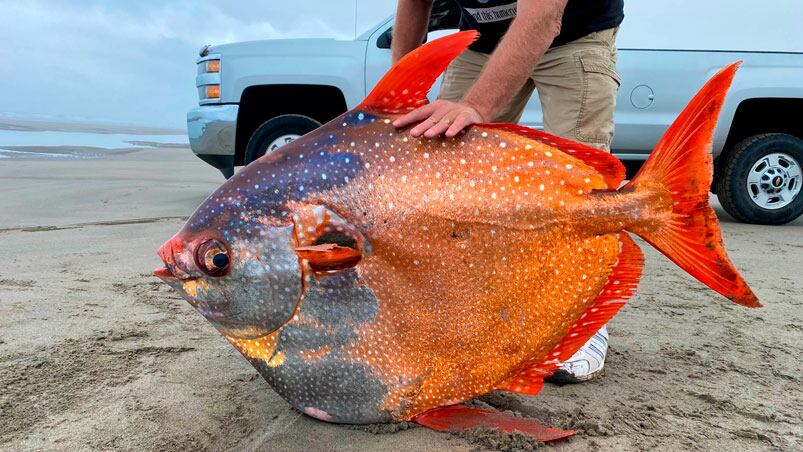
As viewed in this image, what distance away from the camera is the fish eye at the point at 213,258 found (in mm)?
1424

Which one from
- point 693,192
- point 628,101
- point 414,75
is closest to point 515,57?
point 414,75

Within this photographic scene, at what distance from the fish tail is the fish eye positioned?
3.25 ft

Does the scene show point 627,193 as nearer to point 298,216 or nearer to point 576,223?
point 576,223

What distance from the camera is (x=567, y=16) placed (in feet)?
7.32

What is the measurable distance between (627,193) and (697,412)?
31.2 inches

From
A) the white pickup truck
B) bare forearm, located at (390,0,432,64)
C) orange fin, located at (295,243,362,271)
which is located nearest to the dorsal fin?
orange fin, located at (295,243,362,271)

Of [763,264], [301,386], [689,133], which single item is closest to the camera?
[689,133]

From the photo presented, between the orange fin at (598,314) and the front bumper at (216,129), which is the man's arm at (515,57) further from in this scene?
the front bumper at (216,129)

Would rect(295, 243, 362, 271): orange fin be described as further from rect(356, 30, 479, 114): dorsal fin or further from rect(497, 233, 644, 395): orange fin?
rect(497, 233, 644, 395): orange fin

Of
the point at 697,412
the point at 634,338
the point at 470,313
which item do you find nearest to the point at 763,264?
the point at 634,338

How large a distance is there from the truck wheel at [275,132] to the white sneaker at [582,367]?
3996 millimetres

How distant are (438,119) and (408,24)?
121 cm

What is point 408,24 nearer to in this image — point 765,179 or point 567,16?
point 567,16

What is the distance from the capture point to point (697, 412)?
1755 millimetres
